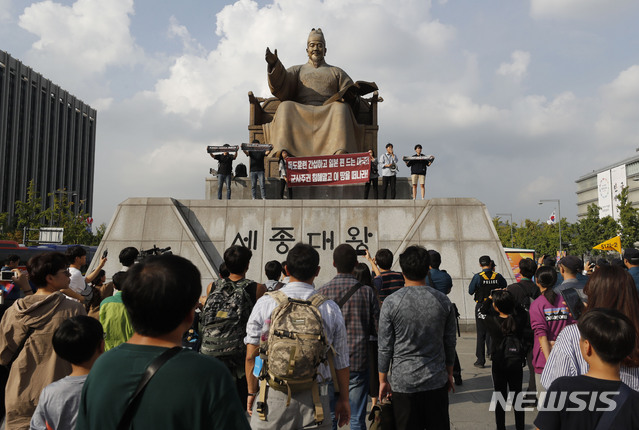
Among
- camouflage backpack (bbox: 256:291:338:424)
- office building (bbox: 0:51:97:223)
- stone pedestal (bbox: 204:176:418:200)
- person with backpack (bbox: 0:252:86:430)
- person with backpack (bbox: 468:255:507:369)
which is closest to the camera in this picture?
camouflage backpack (bbox: 256:291:338:424)

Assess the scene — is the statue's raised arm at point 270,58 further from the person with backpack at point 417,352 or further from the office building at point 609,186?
the office building at point 609,186

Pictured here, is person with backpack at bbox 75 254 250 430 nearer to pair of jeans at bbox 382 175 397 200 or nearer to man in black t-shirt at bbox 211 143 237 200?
man in black t-shirt at bbox 211 143 237 200

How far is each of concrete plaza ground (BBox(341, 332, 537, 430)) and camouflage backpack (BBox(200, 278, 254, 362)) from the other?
1847 millimetres

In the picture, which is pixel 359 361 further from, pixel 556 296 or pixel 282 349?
pixel 556 296

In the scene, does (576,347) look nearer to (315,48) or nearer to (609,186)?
(315,48)

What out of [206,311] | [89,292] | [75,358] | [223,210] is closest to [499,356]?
[206,311]

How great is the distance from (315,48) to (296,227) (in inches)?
251

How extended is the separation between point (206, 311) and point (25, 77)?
58.7m

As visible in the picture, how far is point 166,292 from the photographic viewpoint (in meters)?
1.50

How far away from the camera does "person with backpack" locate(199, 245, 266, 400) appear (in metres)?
3.14

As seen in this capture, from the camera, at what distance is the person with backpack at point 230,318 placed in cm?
314

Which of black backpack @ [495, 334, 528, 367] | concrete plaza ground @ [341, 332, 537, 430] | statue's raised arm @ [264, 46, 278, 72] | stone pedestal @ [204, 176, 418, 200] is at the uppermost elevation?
statue's raised arm @ [264, 46, 278, 72]

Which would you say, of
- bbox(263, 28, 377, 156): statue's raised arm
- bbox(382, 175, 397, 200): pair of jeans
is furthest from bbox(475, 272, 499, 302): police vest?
bbox(263, 28, 377, 156): statue's raised arm

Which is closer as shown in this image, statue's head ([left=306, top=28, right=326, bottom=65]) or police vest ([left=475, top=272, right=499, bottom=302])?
police vest ([left=475, top=272, right=499, bottom=302])
